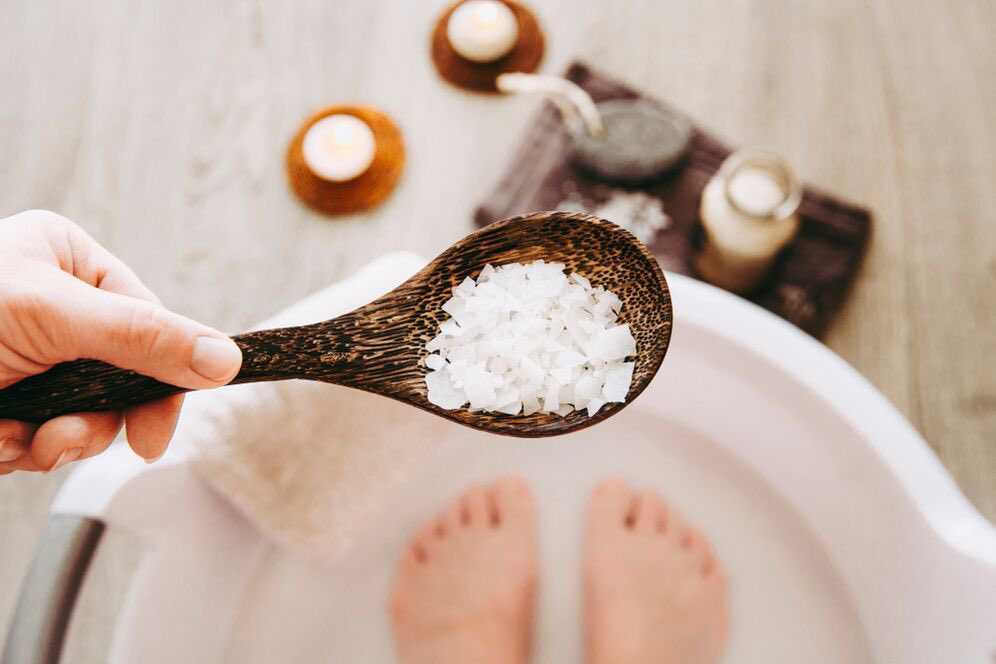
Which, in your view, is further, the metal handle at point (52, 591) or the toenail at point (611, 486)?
the toenail at point (611, 486)

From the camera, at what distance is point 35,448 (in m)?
0.59

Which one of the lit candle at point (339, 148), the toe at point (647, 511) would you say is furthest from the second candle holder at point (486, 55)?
the toe at point (647, 511)

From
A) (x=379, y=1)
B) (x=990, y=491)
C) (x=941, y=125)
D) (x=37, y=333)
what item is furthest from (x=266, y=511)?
(x=941, y=125)

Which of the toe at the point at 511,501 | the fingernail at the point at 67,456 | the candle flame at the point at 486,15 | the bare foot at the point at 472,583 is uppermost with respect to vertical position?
the candle flame at the point at 486,15

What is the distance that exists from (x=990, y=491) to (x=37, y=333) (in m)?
1.04

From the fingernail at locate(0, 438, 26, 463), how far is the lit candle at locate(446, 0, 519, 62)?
0.75 metres

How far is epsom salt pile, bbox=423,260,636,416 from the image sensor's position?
61cm

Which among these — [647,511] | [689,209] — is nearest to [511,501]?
[647,511]

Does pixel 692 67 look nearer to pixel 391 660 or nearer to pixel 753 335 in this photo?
pixel 753 335

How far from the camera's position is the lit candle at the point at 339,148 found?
3.36 ft

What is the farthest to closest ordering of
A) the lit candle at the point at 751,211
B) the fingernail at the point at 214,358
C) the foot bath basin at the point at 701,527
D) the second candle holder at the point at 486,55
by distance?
1. the second candle holder at the point at 486,55
2. the lit candle at the point at 751,211
3. the foot bath basin at the point at 701,527
4. the fingernail at the point at 214,358

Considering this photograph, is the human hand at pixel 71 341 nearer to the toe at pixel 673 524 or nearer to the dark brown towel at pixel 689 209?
the dark brown towel at pixel 689 209

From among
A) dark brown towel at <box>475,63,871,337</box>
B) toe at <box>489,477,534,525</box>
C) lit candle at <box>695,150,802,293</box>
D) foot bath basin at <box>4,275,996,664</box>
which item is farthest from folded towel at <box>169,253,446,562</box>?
lit candle at <box>695,150,802,293</box>

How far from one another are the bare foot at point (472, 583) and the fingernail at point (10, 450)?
526 mm
